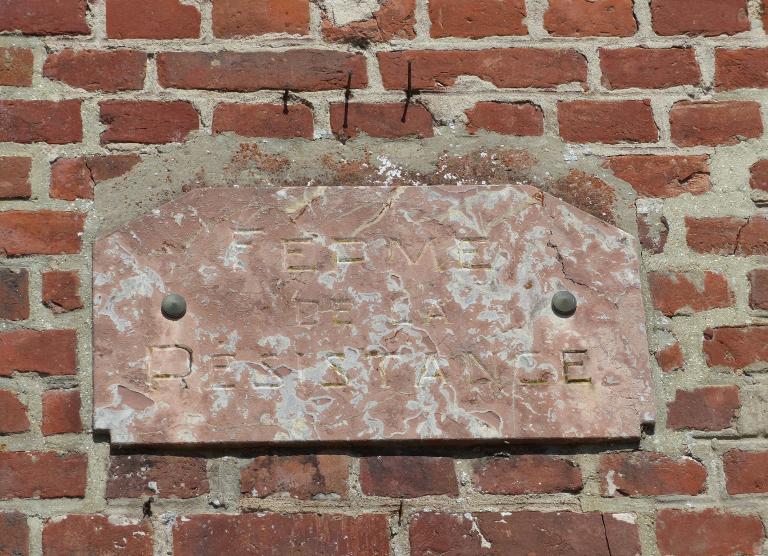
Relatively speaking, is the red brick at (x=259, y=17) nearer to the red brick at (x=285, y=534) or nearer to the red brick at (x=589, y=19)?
the red brick at (x=589, y=19)

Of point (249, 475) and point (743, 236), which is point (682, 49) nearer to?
point (743, 236)

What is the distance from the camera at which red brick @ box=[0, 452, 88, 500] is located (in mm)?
1320

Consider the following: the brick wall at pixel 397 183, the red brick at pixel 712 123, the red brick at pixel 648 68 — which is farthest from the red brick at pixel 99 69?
the red brick at pixel 712 123

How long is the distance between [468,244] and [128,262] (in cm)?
47

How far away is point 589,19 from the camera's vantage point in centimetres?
150

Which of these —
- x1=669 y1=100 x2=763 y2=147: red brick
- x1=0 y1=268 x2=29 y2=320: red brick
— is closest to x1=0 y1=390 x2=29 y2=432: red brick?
x1=0 y1=268 x2=29 y2=320: red brick

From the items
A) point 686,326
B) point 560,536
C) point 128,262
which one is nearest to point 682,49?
point 686,326

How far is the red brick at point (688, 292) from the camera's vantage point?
141 cm

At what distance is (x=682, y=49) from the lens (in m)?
1.50

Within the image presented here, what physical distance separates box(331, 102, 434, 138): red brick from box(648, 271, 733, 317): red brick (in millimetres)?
397

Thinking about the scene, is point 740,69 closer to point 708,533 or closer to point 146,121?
point 708,533

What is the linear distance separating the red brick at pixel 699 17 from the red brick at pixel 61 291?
935mm

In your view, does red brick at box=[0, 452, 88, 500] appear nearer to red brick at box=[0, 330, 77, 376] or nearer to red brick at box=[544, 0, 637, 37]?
red brick at box=[0, 330, 77, 376]

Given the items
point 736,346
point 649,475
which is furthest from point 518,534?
point 736,346
